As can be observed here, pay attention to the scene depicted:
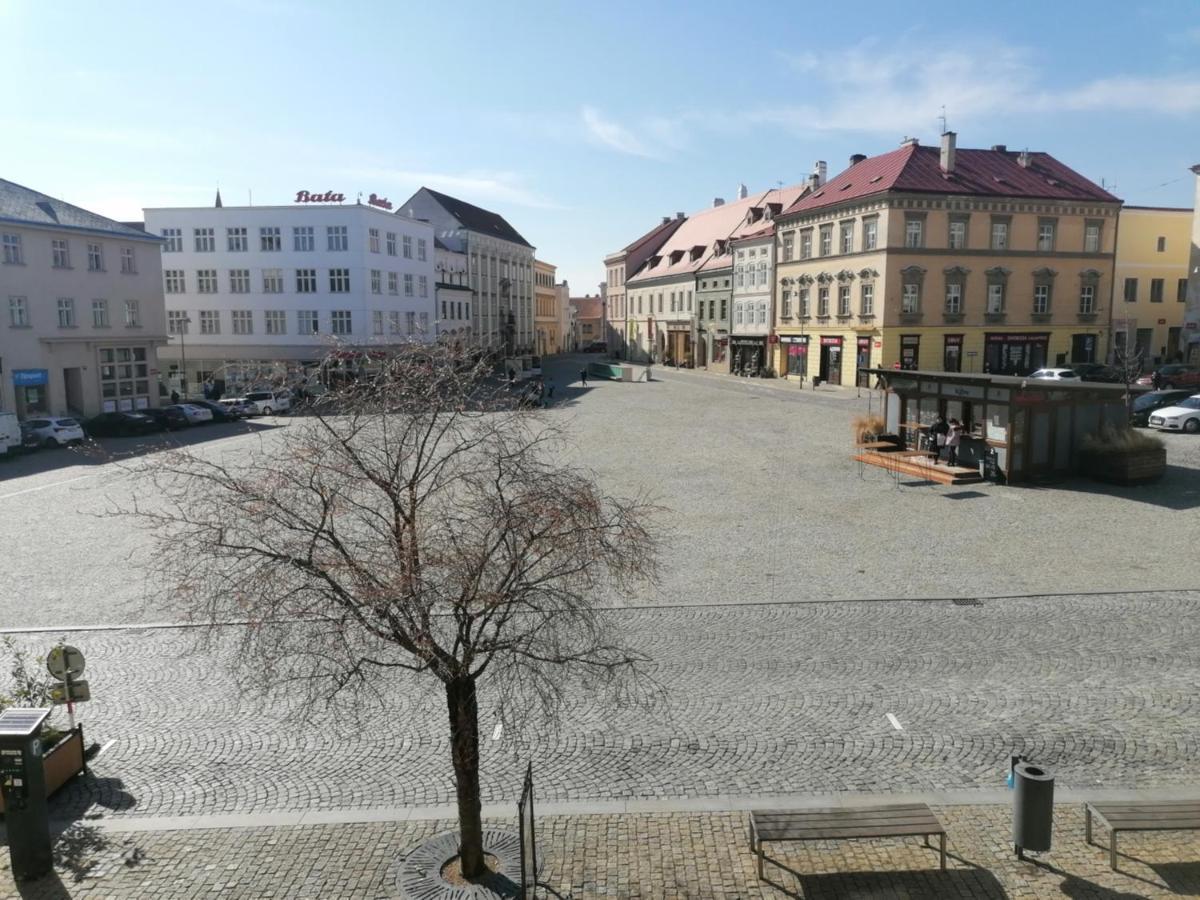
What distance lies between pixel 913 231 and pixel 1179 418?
795 inches

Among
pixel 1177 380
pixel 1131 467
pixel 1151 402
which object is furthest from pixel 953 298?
pixel 1131 467

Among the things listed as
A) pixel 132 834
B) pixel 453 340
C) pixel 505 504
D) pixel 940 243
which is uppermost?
pixel 940 243

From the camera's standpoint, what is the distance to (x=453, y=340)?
8.64m

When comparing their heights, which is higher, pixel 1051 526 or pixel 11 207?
pixel 11 207

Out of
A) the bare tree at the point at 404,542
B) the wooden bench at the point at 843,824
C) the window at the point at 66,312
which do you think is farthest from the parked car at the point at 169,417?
the wooden bench at the point at 843,824

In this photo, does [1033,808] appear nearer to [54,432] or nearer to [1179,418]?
[1179,418]

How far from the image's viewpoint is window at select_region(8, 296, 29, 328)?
39.9 m

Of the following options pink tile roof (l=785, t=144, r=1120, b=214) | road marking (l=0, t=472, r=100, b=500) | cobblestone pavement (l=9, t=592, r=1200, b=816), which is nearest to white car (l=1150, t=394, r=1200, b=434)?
pink tile roof (l=785, t=144, r=1120, b=214)

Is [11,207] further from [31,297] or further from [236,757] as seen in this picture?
[236,757]

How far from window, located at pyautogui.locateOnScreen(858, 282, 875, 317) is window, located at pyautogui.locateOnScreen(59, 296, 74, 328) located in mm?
42655

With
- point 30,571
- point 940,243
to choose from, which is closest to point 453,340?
point 30,571

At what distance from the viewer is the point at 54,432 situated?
35469 mm

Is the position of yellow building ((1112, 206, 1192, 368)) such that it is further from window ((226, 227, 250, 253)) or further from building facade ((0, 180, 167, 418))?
building facade ((0, 180, 167, 418))

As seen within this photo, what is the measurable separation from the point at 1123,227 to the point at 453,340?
63659mm
